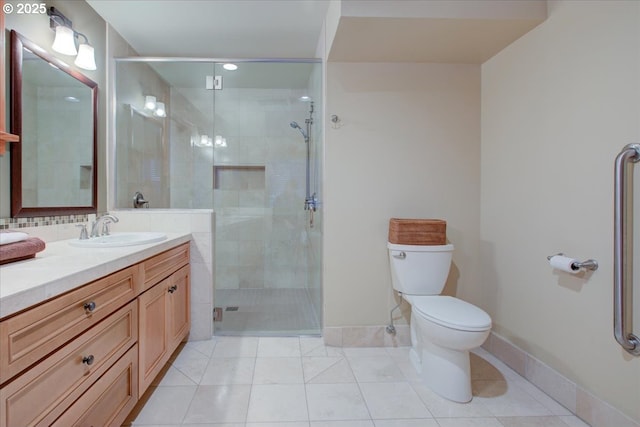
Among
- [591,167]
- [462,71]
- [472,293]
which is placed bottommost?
[472,293]

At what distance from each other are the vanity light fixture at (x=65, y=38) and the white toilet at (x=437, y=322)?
7.35 feet

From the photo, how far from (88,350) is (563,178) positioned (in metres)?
2.25

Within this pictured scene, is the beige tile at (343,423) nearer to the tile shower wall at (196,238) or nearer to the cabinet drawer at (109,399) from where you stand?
the cabinet drawer at (109,399)

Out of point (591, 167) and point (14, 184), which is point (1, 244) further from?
point (591, 167)

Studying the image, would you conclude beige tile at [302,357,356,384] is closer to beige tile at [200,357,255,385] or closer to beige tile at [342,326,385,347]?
beige tile at [342,326,385,347]

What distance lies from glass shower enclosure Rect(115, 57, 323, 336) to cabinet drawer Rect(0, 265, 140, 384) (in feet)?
4.22

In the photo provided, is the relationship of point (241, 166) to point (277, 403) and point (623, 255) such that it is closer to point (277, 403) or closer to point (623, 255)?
point (277, 403)

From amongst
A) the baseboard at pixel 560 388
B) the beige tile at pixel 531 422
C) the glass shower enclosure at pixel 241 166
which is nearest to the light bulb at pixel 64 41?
the glass shower enclosure at pixel 241 166

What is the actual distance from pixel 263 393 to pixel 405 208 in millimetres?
1490

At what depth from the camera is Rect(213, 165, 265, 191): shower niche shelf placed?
2.93 metres

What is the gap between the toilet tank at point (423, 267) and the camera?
6.59 feet

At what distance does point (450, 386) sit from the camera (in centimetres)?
166

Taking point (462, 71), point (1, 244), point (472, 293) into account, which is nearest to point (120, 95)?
point (1, 244)

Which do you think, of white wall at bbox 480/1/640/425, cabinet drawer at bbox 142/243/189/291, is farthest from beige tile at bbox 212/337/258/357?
white wall at bbox 480/1/640/425
